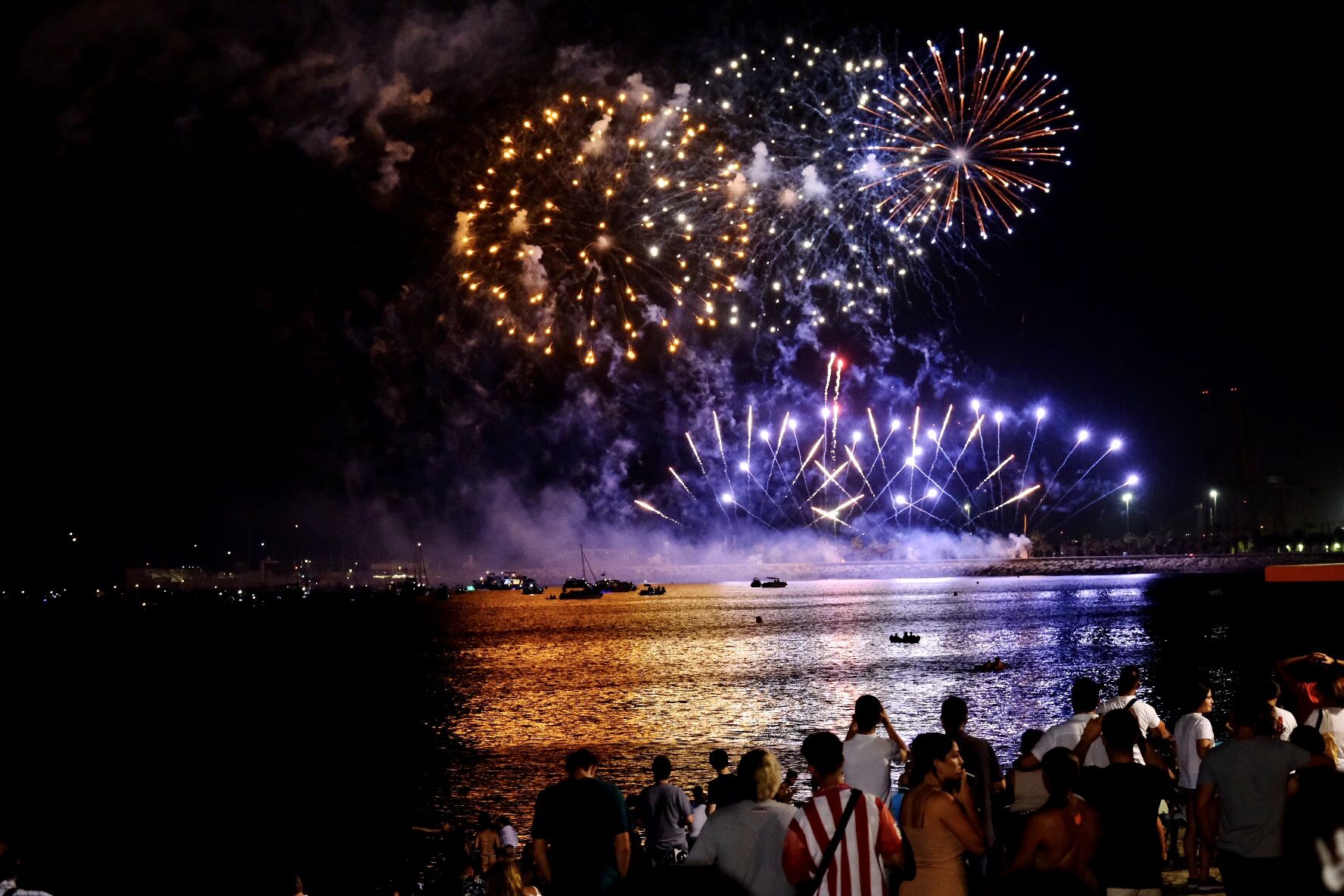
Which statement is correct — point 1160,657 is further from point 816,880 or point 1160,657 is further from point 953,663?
point 816,880

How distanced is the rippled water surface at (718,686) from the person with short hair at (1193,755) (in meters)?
23.4

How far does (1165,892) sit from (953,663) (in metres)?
63.5

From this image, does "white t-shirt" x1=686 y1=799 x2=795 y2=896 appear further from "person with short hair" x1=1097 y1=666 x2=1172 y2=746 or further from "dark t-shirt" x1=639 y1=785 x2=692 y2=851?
"dark t-shirt" x1=639 y1=785 x2=692 y2=851

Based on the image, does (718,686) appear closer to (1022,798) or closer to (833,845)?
(1022,798)

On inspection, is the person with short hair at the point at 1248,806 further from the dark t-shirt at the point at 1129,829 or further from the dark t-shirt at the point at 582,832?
the dark t-shirt at the point at 582,832

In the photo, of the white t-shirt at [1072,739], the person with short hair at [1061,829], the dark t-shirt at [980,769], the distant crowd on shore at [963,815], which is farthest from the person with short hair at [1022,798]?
the person with short hair at [1061,829]

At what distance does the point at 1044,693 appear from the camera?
54.6 meters

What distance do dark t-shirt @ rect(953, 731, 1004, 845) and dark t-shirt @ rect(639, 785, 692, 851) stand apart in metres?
4.30

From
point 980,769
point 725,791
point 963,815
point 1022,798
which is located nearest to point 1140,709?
point 1022,798

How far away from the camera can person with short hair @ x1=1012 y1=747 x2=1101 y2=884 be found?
688 centimetres

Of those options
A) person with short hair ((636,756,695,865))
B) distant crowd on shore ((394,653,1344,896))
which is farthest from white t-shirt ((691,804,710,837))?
distant crowd on shore ((394,653,1344,896))

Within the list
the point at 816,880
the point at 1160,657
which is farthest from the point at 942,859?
the point at 1160,657

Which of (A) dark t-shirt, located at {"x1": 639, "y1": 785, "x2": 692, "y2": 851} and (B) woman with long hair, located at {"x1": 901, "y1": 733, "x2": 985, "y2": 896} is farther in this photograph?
(A) dark t-shirt, located at {"x1": 639, "y1": 785, "x2": 692, "y2": 851}

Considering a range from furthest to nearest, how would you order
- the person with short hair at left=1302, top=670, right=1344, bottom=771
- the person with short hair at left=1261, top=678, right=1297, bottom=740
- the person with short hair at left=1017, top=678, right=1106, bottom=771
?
the person with short hair at left=1017, top=678, right=1106, bottom=771, the person with short hair at left=1302, top=670, right=1344, bottom=771, the person with short hair at left=1261, top=678, right=1297, bottom=740
